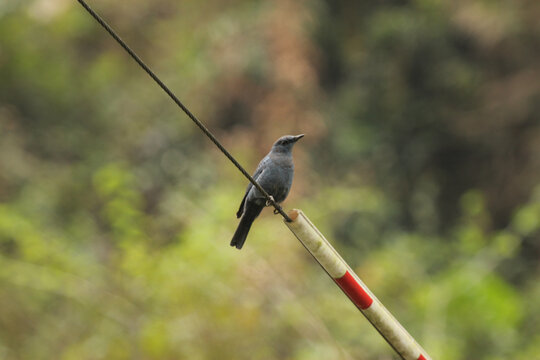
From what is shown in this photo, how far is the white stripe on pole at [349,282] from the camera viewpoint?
1863mm

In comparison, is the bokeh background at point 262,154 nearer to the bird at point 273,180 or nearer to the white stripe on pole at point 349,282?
the bird at point 273,180

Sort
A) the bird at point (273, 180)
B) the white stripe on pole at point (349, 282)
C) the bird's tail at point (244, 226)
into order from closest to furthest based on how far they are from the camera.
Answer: the white stripe on pole at point (349, 282) → the bird's tail at point (244, 226) → the bird at point (273, 180)

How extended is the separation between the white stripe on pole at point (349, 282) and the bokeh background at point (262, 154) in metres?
2.74

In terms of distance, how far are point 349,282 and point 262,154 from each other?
5828 mm

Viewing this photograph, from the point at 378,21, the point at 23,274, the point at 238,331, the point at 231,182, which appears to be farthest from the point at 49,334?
the point at 378,21

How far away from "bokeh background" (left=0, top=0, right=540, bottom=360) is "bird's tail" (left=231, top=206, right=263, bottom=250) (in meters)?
1.78

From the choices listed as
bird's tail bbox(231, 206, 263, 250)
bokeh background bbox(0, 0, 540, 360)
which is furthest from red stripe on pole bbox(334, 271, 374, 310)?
bokeh background bbox(0, 0, 540, 360)

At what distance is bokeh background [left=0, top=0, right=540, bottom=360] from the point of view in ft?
16.5

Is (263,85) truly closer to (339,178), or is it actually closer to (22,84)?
(339,178)

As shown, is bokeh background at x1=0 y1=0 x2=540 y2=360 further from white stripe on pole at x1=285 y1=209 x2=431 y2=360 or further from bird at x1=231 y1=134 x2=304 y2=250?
white stripe on pole at x1=285 y1=209 x2=431 y2=360

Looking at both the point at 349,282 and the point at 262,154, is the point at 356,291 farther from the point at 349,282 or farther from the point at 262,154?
the point at 262,154

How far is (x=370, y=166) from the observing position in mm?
9109

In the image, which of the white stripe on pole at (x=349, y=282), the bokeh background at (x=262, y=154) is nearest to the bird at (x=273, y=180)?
the white stripe on pole at (x=349, y=282)

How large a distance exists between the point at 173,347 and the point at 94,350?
0.76m
